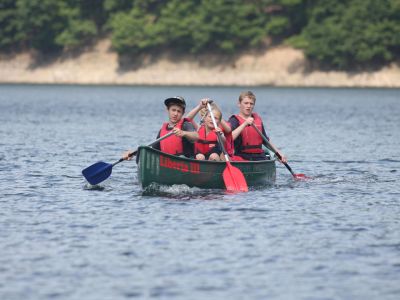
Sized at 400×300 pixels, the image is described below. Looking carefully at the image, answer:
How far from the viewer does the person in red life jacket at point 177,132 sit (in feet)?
69.3

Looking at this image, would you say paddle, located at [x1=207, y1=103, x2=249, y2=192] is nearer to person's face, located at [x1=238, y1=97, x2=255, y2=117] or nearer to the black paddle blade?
person's face, located at [x1=238, y1=97, x2=255, y2=117]

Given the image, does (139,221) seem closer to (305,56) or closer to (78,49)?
(305,56)

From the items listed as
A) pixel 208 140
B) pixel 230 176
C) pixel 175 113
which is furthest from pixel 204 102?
pixel 230 176

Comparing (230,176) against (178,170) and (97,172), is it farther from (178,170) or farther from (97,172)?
(97,172)

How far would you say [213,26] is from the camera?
101m

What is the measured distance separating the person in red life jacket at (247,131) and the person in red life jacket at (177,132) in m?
1.16

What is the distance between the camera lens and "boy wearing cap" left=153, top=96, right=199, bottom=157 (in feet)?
69.2

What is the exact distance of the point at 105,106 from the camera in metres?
66.2

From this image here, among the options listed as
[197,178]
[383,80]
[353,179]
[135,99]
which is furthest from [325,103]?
[197,178]

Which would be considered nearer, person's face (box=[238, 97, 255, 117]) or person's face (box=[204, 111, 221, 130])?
person's face (box=[204, 111, 221, 130])

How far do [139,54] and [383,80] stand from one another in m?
25.9

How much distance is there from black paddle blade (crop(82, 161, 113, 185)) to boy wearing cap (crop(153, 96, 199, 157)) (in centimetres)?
135

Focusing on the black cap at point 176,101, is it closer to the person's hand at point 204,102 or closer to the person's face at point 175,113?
the person's face at point 175,113

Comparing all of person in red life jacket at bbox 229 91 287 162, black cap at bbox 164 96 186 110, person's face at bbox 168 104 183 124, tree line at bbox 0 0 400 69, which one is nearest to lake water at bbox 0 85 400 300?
person in red life jacket at bbox 229 91 287 162
